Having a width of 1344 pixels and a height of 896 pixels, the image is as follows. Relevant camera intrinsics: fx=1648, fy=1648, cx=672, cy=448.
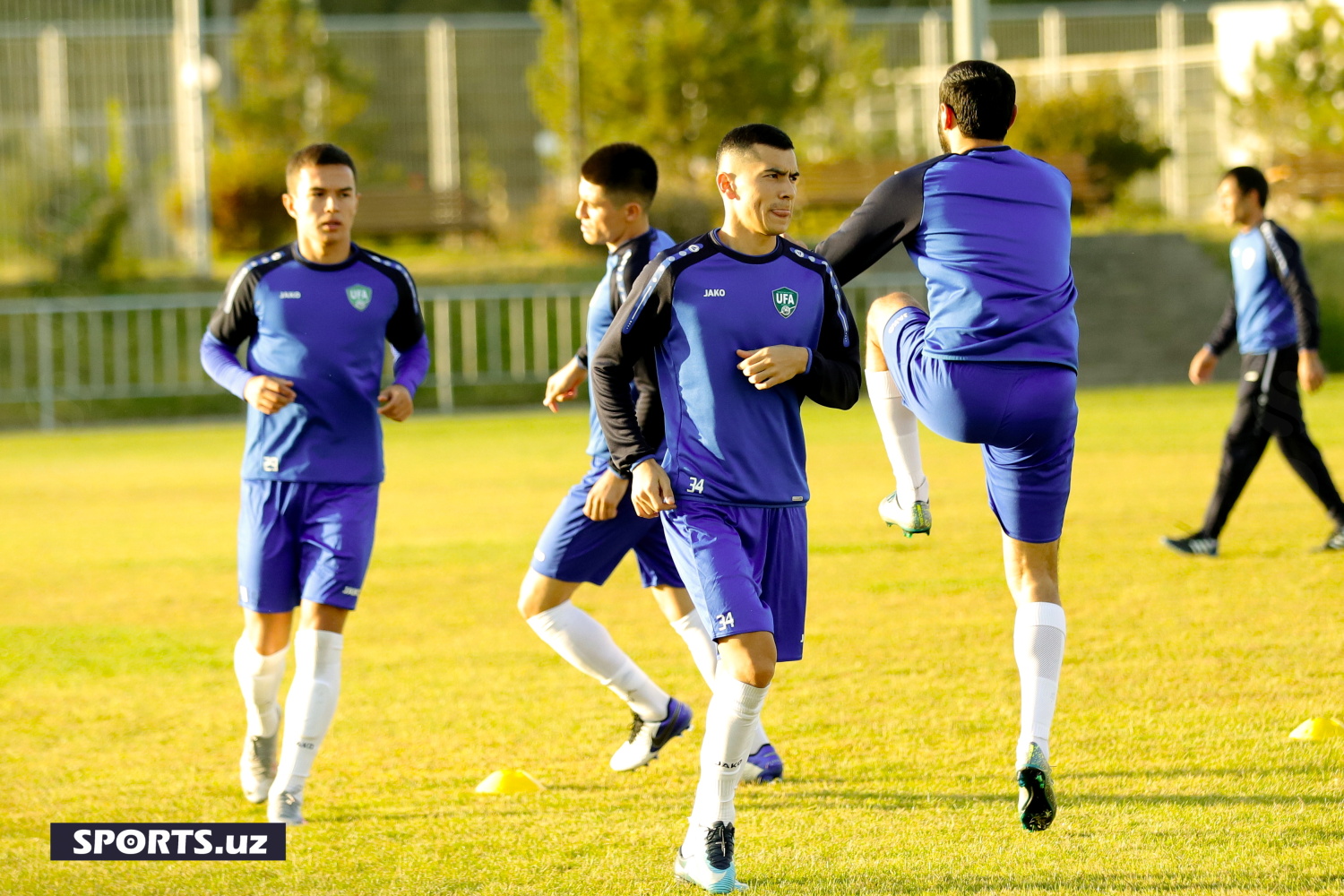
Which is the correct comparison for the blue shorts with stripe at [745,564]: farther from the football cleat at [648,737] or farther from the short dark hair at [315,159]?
the short dark hair at [315,159]

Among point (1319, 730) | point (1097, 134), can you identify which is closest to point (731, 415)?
point (1319, 730)

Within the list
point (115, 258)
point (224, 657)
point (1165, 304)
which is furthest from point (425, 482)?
point (1165, 304)

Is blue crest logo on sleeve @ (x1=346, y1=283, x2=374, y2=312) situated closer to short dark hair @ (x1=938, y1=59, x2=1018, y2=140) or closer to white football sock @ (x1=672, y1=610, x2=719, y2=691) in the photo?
white football sock @ (x1=672, y1=610, x2=719, y2=691)

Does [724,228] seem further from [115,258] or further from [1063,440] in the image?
[115,258]

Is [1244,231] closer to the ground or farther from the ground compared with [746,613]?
farther from the ground

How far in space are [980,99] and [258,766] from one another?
334 centimetres

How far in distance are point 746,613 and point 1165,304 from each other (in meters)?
24.0

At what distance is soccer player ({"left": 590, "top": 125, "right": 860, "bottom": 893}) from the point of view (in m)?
4.51

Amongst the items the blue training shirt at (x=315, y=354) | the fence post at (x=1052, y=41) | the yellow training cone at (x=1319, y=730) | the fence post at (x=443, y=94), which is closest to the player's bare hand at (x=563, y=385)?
the blue training shirt at (x=315, y=354)

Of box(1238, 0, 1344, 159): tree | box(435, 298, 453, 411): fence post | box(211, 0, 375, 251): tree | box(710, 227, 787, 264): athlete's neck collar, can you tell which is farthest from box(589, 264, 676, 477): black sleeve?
box(1238, 0, 1344, 159): tree

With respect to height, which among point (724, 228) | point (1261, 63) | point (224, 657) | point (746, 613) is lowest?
point (224, 657)

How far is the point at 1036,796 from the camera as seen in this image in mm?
4445

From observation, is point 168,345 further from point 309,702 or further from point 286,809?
point 286,809

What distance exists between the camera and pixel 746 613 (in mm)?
4480
